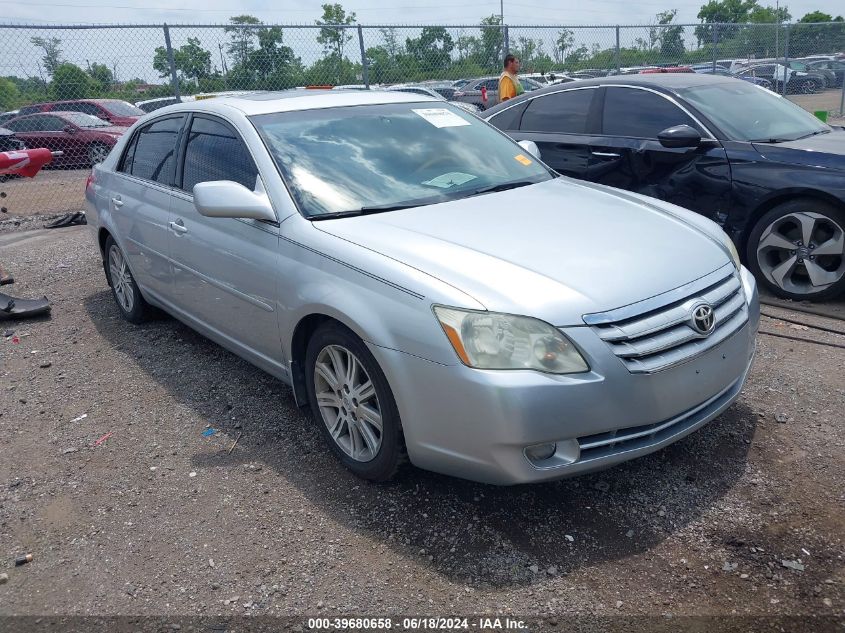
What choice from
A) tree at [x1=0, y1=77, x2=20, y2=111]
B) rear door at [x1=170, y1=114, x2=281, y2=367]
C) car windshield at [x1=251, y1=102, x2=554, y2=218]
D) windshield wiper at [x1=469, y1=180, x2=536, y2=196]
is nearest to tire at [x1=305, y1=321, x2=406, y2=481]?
rear door at [x1=170, y1=114, x2=281, y2=367]

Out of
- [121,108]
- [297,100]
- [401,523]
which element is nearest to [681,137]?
[297,100]

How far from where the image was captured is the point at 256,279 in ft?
11.8

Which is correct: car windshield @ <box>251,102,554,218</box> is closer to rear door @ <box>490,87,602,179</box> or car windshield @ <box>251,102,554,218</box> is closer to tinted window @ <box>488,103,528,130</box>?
rear door @ <box>490,87,602,179</box>

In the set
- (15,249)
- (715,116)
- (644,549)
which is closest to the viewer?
(644,549)

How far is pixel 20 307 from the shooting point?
5914 mm

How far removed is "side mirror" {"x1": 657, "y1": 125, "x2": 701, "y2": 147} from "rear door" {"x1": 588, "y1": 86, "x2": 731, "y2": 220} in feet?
0.40

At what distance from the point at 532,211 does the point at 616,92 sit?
3.36 meters

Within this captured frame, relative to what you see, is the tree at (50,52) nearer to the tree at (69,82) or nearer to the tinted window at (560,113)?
the tree at (69,82)

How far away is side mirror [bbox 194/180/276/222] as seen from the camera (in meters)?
3.46

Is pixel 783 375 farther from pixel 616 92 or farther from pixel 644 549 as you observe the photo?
pixel 616 92

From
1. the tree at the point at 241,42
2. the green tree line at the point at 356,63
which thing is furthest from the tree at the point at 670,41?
the tree at the point at 241,42

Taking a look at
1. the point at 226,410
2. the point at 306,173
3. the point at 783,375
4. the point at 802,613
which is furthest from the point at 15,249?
the point at 802,613

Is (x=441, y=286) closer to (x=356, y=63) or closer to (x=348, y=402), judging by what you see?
(x=348, y=402)

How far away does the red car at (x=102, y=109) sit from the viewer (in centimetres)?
1215
